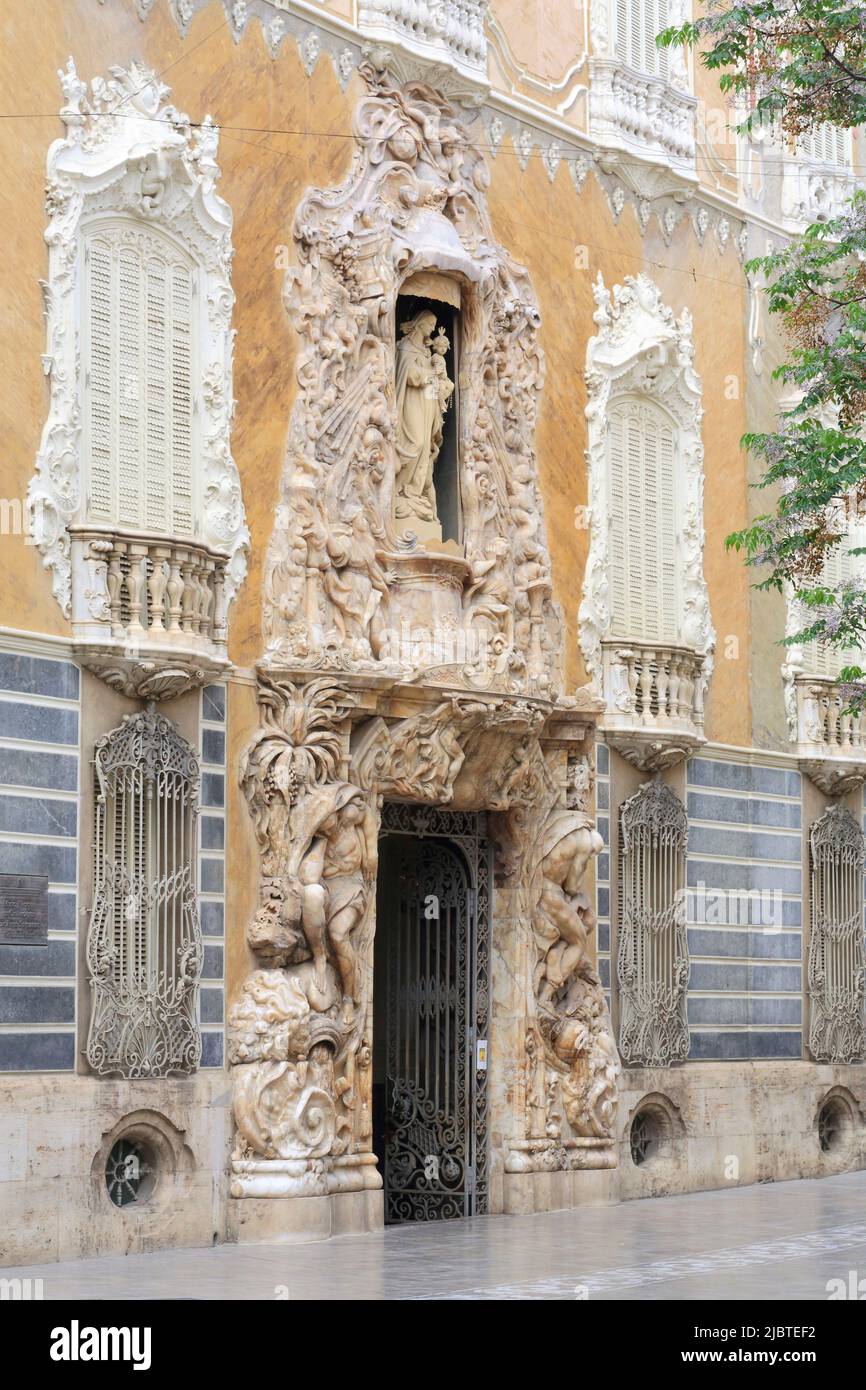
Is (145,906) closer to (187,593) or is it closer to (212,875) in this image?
(212,875)

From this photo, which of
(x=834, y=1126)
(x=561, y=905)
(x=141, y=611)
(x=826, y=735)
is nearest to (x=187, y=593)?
(x=141, y=611)

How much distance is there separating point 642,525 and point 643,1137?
615 centimetres

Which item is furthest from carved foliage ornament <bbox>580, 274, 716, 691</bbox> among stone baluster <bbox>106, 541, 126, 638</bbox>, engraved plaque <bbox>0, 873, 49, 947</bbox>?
engraved plaque <bbox>0, 873, 49, 947</bbox>

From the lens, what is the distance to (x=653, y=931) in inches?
926

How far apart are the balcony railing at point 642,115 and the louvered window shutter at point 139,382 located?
6330 mm

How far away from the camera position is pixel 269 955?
1917 centimetres

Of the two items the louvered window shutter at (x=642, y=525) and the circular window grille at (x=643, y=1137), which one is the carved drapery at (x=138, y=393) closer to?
the louvered window shutter at (x=642, y=525)

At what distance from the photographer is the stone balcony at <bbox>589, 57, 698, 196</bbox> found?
2375 centimetres

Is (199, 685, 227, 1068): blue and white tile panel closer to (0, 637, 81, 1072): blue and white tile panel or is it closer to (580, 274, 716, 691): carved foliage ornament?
(0, 637, 81, 1072): blue and white tile panel

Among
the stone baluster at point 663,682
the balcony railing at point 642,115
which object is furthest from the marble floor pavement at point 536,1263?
the balcony railing at point 642,115

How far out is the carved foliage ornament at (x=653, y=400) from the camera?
23.2m

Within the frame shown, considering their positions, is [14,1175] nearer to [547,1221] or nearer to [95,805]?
[95,805]

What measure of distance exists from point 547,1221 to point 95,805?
19.4 ft

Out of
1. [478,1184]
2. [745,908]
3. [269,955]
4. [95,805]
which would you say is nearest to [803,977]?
[745,908]
